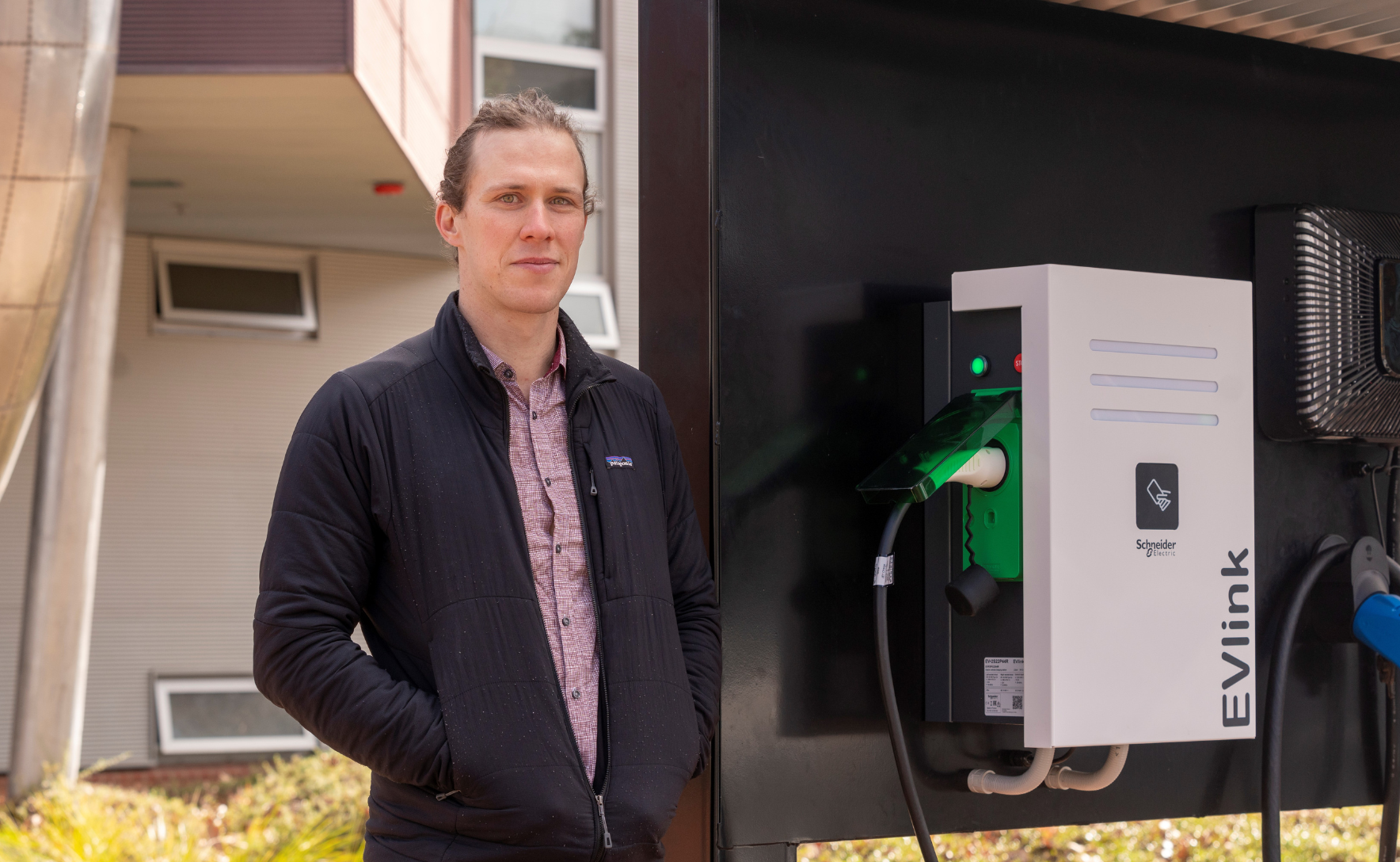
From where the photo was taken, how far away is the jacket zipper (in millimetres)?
1680

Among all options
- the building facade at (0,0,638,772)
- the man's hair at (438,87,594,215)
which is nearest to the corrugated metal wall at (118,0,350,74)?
the building facade at (0,0,638,772)

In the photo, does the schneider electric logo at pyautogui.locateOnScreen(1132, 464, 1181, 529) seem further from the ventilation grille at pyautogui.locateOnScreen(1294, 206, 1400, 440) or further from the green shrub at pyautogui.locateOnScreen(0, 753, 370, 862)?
the green shrub at pyautogui.locateOnScreen(0, 753, 370, 862)

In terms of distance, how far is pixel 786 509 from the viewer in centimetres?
224

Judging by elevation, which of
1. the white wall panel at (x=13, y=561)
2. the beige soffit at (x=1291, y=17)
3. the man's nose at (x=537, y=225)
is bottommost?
the white wall panel at (x=13, y=561)

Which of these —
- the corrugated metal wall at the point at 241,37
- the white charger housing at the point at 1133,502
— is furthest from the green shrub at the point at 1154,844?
the corrugated metal wall at the point at 241,37

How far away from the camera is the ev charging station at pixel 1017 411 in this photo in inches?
81.0

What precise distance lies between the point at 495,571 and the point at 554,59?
9.35 meters

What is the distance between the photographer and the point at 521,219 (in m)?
1.77

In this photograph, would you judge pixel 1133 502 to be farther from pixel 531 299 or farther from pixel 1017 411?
pixel 531 299

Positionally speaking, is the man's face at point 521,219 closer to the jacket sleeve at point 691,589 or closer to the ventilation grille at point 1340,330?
the jacket sleeve at point 691,589

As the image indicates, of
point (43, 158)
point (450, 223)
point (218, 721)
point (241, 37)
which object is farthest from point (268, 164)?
point (450, 223)

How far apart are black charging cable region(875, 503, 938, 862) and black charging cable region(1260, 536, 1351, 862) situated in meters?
0.76

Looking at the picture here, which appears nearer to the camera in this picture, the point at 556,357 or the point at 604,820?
the point at 604,820

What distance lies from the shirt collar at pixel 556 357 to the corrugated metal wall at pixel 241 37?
4.27 metres
